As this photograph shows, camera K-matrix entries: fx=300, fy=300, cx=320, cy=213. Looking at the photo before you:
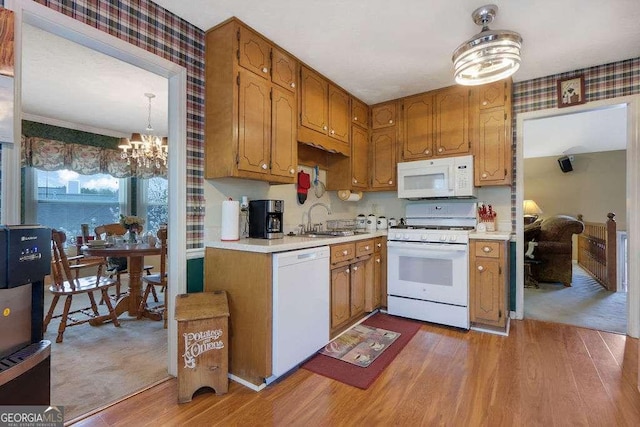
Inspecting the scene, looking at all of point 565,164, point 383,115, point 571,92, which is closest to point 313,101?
point 383,115

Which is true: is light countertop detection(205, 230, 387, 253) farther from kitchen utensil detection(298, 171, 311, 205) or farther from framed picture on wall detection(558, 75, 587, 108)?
framed picture on wall detection(558, 75, 587, 108)

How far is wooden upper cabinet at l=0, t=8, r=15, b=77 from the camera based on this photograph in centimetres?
134

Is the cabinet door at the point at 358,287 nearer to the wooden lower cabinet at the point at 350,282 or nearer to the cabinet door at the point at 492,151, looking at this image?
the wooden lower cabinet at the point at 350,282

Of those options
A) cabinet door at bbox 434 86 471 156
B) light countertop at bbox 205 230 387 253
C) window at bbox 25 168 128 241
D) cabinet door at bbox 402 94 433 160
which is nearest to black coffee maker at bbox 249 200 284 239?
light countertop at bbox 205 230 387 253

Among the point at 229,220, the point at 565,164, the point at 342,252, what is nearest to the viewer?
the point at 229,220

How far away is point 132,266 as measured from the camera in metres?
3.35

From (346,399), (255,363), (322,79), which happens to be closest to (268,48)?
(322,79)

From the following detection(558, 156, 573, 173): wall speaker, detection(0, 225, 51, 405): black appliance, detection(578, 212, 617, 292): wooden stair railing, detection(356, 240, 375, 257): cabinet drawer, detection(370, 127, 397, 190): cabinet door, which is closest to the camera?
detection(0, 225, 51, 405): black appliance

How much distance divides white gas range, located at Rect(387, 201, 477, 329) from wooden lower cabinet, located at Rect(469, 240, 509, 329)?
0.11 metres

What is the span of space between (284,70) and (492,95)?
2.06 m

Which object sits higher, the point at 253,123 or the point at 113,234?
the point at 253,123

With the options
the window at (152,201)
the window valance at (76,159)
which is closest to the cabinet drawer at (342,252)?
the window valance at (76,159)

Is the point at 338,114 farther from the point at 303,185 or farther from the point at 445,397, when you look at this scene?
the point at 445,397

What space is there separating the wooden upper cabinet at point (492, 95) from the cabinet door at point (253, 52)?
213 cm
